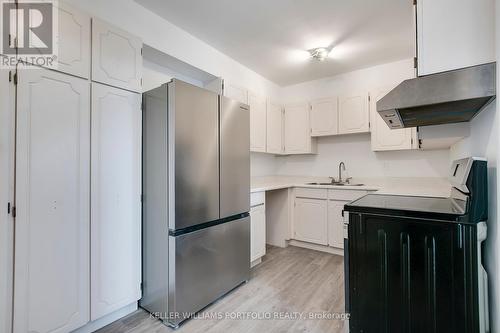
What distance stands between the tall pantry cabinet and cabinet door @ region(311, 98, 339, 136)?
2.53m

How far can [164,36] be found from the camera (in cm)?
228

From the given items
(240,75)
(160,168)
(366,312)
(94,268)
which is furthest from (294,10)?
(94,268)

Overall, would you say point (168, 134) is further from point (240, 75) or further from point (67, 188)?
point (240, 75)

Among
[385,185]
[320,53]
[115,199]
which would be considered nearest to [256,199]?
[115,199]

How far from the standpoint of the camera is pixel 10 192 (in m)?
1.35

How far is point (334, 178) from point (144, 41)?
120 inches

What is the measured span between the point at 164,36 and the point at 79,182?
1.52 metres

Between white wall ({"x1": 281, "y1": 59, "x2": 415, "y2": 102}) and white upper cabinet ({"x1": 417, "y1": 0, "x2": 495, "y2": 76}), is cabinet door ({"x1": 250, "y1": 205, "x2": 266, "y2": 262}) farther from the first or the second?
white wall ({"x1": 281, "y1": 59, "x2": 415, "y2": 102})

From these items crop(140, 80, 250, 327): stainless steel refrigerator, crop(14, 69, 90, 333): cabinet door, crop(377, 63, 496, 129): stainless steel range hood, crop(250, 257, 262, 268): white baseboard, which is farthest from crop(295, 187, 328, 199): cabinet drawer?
crop(14, 69, 90, 333): cabinet door

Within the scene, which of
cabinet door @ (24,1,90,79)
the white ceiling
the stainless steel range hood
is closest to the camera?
the stainless steel range hood

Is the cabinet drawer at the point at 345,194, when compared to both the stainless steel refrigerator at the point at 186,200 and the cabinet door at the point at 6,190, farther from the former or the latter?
the cabinet door at the point at 6,190

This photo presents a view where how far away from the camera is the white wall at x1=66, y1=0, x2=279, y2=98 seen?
1.87m

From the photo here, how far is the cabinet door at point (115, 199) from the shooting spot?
1.71 meters

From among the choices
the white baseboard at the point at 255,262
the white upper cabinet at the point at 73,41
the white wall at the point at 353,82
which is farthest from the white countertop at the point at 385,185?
the white upper cabinet at the point at 73,41
